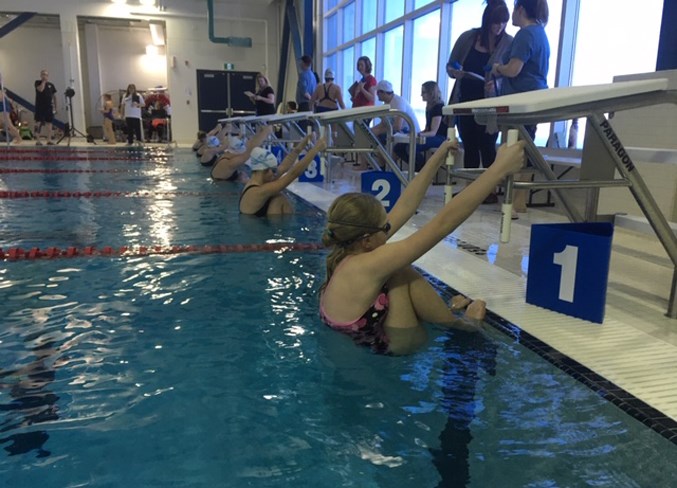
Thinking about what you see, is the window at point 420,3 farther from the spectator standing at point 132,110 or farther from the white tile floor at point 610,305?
the spectator standing at point 132,110

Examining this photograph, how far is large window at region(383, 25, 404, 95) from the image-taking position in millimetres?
11812

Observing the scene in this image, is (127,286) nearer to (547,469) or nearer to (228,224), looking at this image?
(228,224)

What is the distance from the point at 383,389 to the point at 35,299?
194 cm

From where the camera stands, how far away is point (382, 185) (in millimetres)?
5090

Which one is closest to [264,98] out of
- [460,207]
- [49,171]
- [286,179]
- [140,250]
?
[49,171]

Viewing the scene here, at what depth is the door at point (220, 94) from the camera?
21.0 meters

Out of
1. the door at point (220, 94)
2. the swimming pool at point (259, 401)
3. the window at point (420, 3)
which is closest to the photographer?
the swimming pool at point (259, 401)

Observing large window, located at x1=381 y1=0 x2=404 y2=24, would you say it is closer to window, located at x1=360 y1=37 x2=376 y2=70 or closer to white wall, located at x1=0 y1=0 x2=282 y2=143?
window, located at x1=360 y1=37 x2=376 y2=70

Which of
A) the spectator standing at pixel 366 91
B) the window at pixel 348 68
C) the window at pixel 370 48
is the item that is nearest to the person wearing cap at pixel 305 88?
the spectator standing at pixel 366 91

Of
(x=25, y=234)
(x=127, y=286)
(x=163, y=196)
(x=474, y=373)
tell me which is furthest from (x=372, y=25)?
(x=474, y=373)

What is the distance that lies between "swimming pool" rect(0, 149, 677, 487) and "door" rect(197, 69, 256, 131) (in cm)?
1874

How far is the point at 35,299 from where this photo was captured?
115 inches

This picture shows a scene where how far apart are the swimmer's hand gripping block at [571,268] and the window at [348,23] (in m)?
13.0

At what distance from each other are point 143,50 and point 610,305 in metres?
25.3
